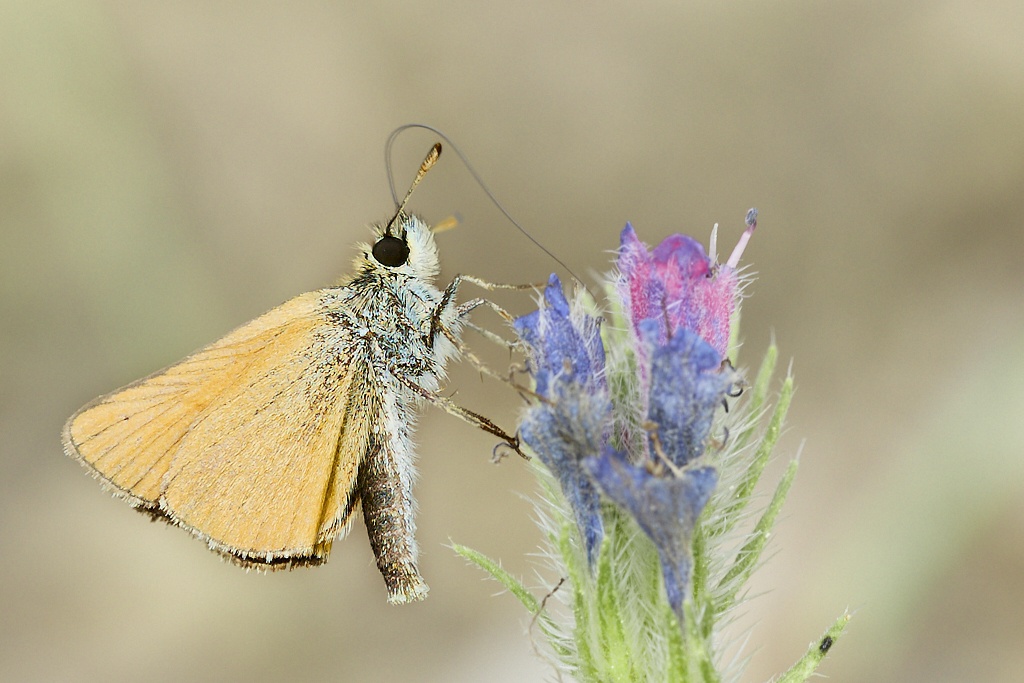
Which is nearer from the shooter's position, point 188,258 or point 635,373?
point 635,373

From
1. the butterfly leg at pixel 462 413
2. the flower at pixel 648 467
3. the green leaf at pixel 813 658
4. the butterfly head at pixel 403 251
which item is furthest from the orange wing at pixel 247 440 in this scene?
the green leaf at pixel 813 658

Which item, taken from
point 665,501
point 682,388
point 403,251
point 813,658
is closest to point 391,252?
point 403,251

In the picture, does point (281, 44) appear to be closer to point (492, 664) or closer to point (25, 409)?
point (25, 409)

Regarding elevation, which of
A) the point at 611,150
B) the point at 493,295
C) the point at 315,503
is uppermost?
the point at 611,150

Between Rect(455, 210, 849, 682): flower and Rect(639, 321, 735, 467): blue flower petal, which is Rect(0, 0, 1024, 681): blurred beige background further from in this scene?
Rect(639, 321, 735, 467): blue flower petal

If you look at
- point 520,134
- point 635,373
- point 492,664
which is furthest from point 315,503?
point 520,134

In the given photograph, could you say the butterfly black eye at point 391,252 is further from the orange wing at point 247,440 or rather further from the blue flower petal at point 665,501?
the blue flower petal at point 665,501

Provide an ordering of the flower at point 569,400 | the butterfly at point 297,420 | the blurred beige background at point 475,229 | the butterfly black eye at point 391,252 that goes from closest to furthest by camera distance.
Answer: the flower at point 569,400
the butterfly at point 297,420
the butterfly black eye at point 391,252
the blurred beige background at point 475,229

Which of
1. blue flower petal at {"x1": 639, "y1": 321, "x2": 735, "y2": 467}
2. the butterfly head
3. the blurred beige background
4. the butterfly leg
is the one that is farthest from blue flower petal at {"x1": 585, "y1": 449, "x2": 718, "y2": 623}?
the blurred beige background
